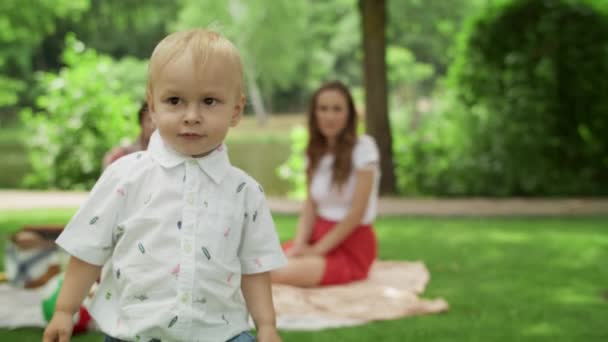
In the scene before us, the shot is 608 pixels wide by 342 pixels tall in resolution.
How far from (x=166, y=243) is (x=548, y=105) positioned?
10.0 meters

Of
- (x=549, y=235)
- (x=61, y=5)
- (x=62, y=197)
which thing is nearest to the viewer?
(x=549, y=235)

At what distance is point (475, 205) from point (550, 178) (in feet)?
5.37

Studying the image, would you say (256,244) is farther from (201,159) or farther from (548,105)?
(548,105)

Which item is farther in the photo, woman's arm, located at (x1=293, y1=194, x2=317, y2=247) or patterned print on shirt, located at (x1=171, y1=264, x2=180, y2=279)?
woman's arm, located at (x1=293, y1=194, x2=317, y2=247)

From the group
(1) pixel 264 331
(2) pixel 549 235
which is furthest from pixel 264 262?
(2) pixel 549 235

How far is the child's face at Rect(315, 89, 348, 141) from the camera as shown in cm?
567

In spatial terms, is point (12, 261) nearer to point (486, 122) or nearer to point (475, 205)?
point (475, 205)

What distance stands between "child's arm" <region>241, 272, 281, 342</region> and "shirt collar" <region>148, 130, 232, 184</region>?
31 cm

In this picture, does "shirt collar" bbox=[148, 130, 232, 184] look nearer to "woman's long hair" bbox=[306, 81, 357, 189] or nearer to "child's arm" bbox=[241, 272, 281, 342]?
"child's arm" bbox=[241, 272, 281, 342]

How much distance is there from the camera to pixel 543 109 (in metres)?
11.4

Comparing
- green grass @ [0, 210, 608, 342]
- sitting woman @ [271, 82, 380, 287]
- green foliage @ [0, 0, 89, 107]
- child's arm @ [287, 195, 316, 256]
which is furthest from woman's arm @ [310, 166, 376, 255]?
green foliage @ [0, 0, 89, 107]

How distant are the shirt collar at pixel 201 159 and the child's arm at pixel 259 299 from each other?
0.31 metres

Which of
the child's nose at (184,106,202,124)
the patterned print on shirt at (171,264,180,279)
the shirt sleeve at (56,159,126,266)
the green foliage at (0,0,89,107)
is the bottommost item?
the patterned print on shirt at (171,264,180,279)

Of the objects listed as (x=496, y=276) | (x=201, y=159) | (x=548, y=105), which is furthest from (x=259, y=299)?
(x=548, y=105)
